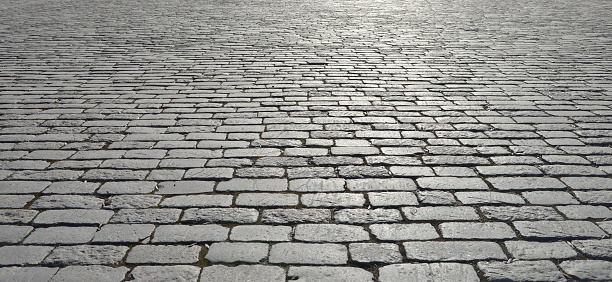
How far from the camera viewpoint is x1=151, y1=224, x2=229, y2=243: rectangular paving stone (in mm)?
2592

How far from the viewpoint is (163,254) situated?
8.11 ft

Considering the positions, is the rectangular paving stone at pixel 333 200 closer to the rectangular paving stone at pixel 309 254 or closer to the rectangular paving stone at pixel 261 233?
the rectangular paving stone at pixel 261 233

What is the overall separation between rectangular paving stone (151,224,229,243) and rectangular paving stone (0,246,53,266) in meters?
0.55

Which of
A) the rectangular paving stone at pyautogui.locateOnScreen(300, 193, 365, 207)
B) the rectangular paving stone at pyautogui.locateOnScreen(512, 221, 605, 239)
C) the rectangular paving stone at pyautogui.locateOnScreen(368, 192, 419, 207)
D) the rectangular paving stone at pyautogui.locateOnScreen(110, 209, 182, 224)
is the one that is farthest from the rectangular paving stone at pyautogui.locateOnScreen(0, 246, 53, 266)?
the rectangular paving stone at pyautogui.locateOnScreen(512, 221, 605, 239)

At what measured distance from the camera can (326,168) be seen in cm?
346

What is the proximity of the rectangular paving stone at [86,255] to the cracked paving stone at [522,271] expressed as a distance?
1.84m

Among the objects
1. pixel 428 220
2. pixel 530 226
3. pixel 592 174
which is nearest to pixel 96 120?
pixel 428 220

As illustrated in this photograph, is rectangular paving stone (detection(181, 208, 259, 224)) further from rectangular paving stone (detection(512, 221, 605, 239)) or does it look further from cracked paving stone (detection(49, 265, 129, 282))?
rectangular paving stone (detection(512, 221, 605, 239))

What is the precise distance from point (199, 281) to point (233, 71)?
4591mm

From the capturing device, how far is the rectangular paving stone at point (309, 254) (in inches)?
94.6

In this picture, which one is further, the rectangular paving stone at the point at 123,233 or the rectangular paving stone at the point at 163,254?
the rectangular paving stone at the point at 123,233

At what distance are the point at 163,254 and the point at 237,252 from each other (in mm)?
381

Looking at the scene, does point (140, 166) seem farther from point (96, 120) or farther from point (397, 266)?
point (397, 266)

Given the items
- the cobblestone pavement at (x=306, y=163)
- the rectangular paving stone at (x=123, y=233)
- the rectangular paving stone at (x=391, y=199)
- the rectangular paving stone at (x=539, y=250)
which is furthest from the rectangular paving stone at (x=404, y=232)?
the rectangular paving stone at (x=123, y=233)
